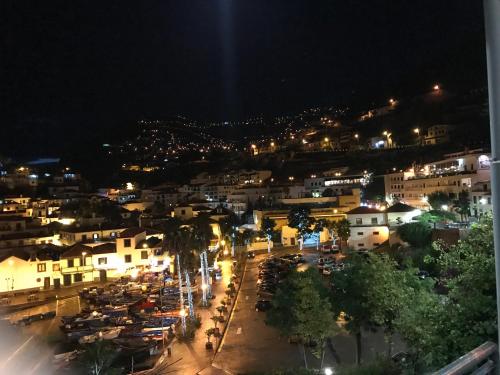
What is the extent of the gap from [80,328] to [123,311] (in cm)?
199

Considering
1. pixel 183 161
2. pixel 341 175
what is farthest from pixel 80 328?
pixel 183 161

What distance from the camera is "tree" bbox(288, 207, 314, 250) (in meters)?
30.3

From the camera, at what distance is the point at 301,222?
30.5 metres

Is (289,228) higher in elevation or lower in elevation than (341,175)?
lower

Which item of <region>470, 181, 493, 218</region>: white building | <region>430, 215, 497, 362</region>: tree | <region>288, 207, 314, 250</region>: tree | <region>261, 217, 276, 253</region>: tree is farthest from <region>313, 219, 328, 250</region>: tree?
<region>430, 215, 497, 362</region>: tree

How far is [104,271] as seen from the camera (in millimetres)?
25438

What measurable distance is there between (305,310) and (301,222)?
2012cm

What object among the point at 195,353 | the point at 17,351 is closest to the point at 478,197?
the point at 195,353

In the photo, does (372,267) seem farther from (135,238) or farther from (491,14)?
(135,238)

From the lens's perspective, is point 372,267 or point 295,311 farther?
point 295,311

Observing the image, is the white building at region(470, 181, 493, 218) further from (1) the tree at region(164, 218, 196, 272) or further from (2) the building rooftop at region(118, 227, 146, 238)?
(2) the building rooftop at region(118, 227, 146, 238)

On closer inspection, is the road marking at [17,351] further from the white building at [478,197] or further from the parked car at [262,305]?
the white building at [478,197]

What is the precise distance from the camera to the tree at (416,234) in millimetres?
20609

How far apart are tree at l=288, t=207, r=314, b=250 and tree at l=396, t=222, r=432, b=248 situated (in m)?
9.02
